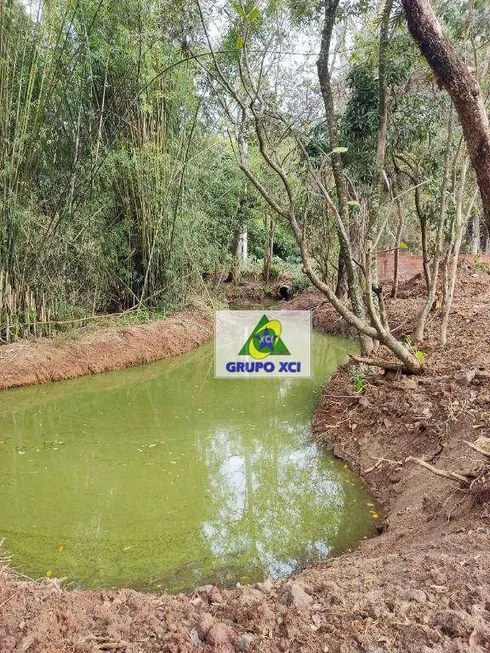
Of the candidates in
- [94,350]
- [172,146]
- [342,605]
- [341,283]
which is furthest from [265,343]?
[342,605]

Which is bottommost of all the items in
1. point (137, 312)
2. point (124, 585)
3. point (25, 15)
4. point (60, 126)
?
point (124, 585)

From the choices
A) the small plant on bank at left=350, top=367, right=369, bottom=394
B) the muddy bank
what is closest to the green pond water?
the muddy bank

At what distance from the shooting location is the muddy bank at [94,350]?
5.57 meters

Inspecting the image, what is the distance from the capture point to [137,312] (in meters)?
7.41

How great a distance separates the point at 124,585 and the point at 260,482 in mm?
1327

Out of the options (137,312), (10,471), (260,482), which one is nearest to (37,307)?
(137,312)

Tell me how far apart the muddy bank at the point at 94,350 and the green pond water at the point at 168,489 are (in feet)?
0.83

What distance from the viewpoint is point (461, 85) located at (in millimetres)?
2299

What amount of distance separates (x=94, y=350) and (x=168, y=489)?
3.31 metres

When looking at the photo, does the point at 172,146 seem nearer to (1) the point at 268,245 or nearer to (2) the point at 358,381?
(2) the point at 358,381

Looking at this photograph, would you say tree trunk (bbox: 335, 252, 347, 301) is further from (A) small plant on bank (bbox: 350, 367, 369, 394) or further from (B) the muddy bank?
(A) small plant on bank (bbox: 350, 367, 369, 394)

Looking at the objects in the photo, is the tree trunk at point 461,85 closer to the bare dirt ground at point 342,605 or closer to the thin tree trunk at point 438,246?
the bare dirt ground at point 342,605

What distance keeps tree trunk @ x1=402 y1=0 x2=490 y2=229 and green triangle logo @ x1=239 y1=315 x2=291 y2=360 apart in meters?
5.08

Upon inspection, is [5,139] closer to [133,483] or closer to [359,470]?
[133,483]
